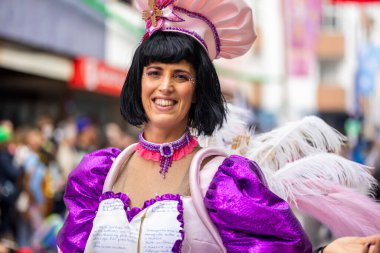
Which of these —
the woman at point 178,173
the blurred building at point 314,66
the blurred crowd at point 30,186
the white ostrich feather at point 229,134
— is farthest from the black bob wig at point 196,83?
the blurred building at point 314,66

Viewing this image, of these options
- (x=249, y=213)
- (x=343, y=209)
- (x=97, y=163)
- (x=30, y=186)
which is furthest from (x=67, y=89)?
(x=249, y=213)

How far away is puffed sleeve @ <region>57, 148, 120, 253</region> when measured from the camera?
8.64ft

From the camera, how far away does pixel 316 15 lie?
60.2 ft

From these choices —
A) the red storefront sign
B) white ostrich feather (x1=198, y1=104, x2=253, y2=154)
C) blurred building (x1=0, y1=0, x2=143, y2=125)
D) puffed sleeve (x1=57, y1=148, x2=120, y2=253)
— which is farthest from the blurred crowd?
puffed sleeve (x1=57, y1=148, x2=120, y2=253)

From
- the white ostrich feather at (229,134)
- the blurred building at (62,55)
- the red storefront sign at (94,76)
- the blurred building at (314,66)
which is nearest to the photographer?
the white ostrich feather at (229,134)

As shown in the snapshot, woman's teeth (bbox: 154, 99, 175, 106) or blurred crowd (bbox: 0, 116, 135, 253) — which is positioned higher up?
woman's teeth (bbox: 154, 99, 175, 106)

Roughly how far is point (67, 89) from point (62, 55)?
2.04m

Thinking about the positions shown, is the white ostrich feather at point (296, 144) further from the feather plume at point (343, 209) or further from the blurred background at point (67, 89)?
the blurred background at point (67, 89)

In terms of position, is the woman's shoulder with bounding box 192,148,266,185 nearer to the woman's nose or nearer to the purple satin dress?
the purple satin dress

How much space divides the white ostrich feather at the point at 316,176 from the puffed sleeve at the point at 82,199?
638 millimetres

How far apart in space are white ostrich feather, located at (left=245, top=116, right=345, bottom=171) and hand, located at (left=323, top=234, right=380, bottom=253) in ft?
2.48

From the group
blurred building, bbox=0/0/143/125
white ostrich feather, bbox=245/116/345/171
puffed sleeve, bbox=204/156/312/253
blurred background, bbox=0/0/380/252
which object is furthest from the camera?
blurred building, bbox=0/0/143/125

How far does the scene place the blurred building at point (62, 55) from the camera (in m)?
10.0

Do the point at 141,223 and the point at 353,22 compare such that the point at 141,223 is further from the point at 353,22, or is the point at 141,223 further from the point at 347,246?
the point at 353,22
